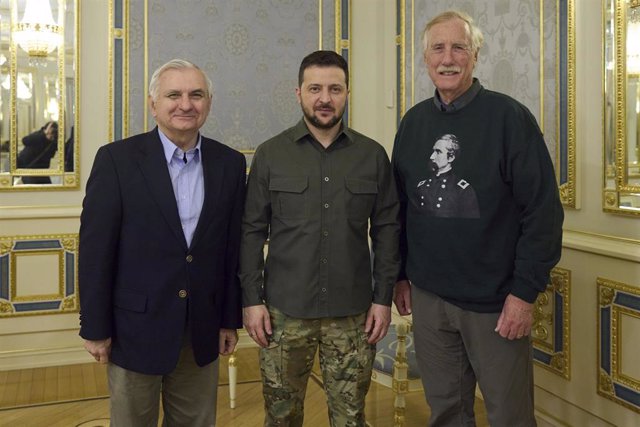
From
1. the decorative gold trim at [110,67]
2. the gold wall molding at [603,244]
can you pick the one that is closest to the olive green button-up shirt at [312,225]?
the gold wall molding at [603,244]

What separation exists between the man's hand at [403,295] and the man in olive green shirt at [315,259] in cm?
17

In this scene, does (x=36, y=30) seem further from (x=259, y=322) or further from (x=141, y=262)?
(x=259, y=322)

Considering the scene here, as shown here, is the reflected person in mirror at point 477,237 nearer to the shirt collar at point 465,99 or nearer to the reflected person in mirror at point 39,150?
the shirt collar at point 465,99

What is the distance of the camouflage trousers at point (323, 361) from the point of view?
1.98 metres

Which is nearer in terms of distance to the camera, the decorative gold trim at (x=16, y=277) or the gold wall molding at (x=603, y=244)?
the gold wall molding at (x=603, y=244)

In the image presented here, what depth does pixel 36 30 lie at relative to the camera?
363 centimetres

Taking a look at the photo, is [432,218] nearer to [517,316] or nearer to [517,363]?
[517,316]

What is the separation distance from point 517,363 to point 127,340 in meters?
1.15

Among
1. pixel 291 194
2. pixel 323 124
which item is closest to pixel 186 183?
pixel 291 194

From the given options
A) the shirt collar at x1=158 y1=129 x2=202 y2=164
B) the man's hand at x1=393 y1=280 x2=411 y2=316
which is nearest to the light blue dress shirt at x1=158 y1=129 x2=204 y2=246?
the shirt collar at x1=158 y1=129 x2=202 y2=164

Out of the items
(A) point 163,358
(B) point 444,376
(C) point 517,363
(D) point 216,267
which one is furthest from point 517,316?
(A) point 163,358

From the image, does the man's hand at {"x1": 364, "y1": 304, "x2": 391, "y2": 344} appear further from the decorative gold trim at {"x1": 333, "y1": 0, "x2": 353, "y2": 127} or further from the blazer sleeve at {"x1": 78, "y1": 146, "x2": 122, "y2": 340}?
the decorative gold trim at {"x1": 333, "y1": 0, "x2": 353, "y2": 127}

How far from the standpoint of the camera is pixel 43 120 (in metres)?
3.68

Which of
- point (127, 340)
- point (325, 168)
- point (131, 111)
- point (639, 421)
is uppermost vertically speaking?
point (131, 111)
